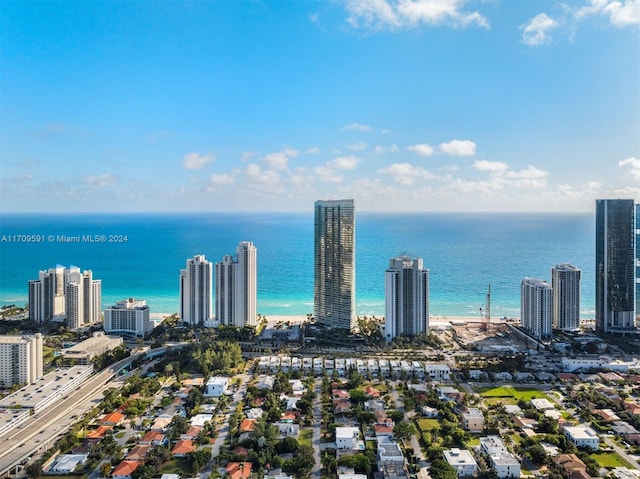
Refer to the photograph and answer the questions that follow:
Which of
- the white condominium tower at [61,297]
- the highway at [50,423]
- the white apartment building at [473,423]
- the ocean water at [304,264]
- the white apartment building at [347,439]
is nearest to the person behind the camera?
the highway at [50,423]

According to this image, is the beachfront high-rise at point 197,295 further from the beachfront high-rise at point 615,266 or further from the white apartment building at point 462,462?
the beachfront high-rise at point 615,266

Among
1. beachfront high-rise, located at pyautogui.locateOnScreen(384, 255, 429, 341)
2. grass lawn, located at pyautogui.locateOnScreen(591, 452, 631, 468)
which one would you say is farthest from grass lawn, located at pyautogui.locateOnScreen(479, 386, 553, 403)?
beachfront high-rise, located at pyautogui.locateOnScreen(384, 255, 429, 341)

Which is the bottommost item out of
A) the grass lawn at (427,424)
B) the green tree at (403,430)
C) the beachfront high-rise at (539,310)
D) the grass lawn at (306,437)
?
the grass lawn at (306,437)

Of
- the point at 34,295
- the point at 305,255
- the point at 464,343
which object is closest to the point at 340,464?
the point at 464,343

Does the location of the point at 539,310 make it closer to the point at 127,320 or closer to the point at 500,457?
the point at 500,457

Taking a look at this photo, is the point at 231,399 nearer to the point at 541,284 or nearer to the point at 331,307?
the point at 331,307

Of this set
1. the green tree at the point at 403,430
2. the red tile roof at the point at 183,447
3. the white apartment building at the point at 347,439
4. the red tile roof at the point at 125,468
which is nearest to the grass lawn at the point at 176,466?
the red tile roof at the point at 183,447

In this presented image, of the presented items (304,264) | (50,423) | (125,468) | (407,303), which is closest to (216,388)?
(50,423)
